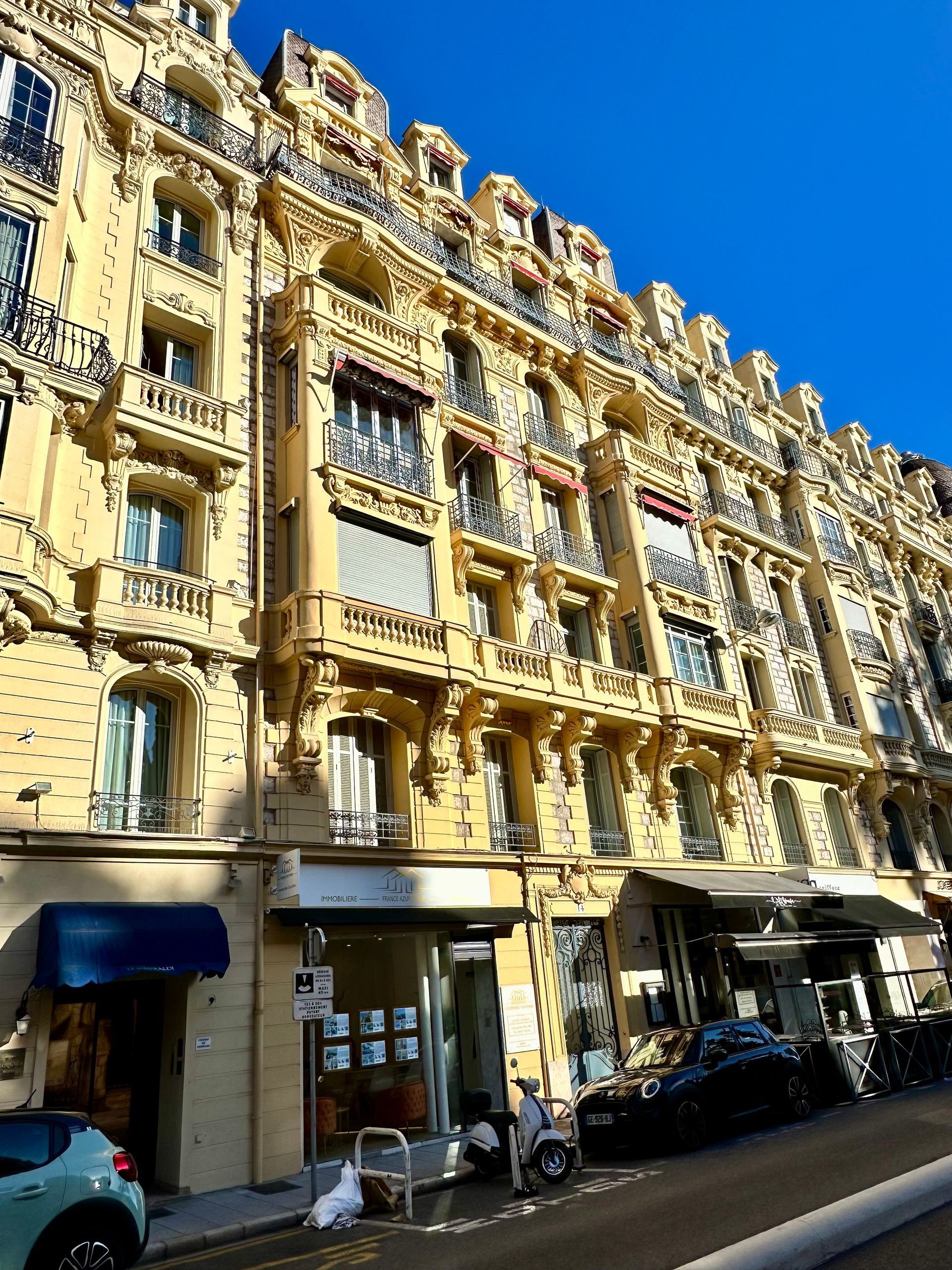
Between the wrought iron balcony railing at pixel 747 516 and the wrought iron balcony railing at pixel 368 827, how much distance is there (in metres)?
16.0

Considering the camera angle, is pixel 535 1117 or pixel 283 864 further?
pixel 283 864

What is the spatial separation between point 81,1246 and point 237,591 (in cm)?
978

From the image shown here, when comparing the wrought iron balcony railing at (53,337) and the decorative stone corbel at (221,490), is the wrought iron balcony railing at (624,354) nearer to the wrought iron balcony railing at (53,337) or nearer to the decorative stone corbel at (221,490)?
the decorative stone corbel at (221,490)

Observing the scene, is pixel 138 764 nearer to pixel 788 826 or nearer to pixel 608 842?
pixel 608 842

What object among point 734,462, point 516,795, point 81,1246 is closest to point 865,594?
point 734,462

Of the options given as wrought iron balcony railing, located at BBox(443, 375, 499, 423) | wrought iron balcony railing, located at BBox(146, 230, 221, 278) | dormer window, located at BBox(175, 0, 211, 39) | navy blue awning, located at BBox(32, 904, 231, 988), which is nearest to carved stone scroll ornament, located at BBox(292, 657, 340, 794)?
navy blue awning, located at BBox(32, 904, 231, 988)

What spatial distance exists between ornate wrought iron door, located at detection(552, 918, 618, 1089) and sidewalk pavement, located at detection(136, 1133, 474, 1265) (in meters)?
3.77

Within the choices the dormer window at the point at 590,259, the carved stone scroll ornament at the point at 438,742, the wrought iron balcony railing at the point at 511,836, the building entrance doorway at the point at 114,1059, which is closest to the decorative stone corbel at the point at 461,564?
the carved stone scroll ornament at the point at 438,742

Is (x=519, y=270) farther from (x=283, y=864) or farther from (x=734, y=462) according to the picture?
(x=283, y=864)

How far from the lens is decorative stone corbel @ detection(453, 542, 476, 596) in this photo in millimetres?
17984

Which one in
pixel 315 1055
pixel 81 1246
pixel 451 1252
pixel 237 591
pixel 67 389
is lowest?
pixel 451 1252

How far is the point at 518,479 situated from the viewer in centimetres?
2114

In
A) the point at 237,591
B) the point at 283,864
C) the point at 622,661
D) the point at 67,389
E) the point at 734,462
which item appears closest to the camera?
the point at 283,864

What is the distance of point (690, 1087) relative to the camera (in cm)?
1135
